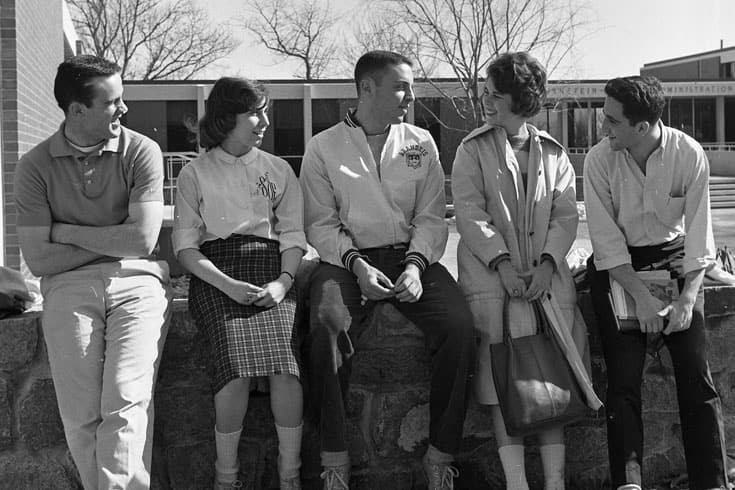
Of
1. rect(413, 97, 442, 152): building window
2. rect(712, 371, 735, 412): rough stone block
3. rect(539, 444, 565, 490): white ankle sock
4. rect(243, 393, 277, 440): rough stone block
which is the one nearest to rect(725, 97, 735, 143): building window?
rect(413, 97, 442, 152): building window

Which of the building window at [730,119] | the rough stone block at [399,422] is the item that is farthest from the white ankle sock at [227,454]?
the building window at [730,119]

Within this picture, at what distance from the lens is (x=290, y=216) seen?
11.9 ft

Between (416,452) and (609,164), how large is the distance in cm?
148

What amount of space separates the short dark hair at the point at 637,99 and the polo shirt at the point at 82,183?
193 centimetres

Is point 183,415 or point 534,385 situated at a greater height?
point 534,385

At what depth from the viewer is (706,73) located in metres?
49.1

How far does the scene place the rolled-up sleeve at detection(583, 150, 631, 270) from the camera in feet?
11.7

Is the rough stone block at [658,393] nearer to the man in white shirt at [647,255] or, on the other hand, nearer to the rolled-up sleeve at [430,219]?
the man in white shirt at [647,255]

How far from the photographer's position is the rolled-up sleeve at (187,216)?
3500 millimetres

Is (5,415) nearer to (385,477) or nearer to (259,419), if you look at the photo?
(259,419)

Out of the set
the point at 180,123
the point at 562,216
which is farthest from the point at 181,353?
the point at 180,123

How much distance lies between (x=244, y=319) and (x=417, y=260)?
30.4 inches

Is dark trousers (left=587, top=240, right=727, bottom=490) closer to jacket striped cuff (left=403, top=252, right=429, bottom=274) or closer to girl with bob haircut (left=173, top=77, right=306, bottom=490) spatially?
jacket striped cuff (left=403, top=252, right=429, bottom=274)

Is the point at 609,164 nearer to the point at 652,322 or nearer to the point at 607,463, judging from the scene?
the point at 652,322
